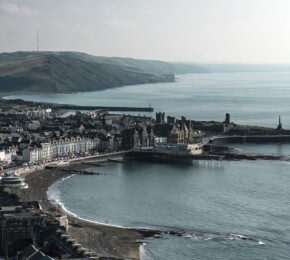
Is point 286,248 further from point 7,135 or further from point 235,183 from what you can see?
point 7,135

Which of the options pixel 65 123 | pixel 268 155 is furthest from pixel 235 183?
pixel 65 123

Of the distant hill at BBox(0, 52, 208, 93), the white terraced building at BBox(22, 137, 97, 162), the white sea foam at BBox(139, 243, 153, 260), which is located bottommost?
the white sea foam at BBox(139, 243, 153, 260)

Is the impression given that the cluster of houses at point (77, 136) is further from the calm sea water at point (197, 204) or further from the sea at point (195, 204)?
the calm sea water at point (197, 204)

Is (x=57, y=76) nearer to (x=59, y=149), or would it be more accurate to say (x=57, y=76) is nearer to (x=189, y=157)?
(x=59, y=149)

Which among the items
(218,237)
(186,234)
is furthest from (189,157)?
(218,237)

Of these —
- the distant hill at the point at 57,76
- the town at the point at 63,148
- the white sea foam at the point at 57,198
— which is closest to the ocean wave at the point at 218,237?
the white sea foam at the point at 57,198

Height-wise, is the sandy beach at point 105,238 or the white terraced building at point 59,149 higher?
the white terraced building at point 59,149

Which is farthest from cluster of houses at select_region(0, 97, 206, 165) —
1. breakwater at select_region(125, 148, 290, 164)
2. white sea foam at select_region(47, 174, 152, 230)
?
white sea foam at select_region(47, 174, 152, 230)

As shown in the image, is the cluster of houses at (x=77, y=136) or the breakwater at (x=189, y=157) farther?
the breakwater at (x=189, y=157)

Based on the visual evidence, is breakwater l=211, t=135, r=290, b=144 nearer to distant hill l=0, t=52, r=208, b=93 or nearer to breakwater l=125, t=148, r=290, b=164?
breakwater l=125, t=148, r=290, b=164
